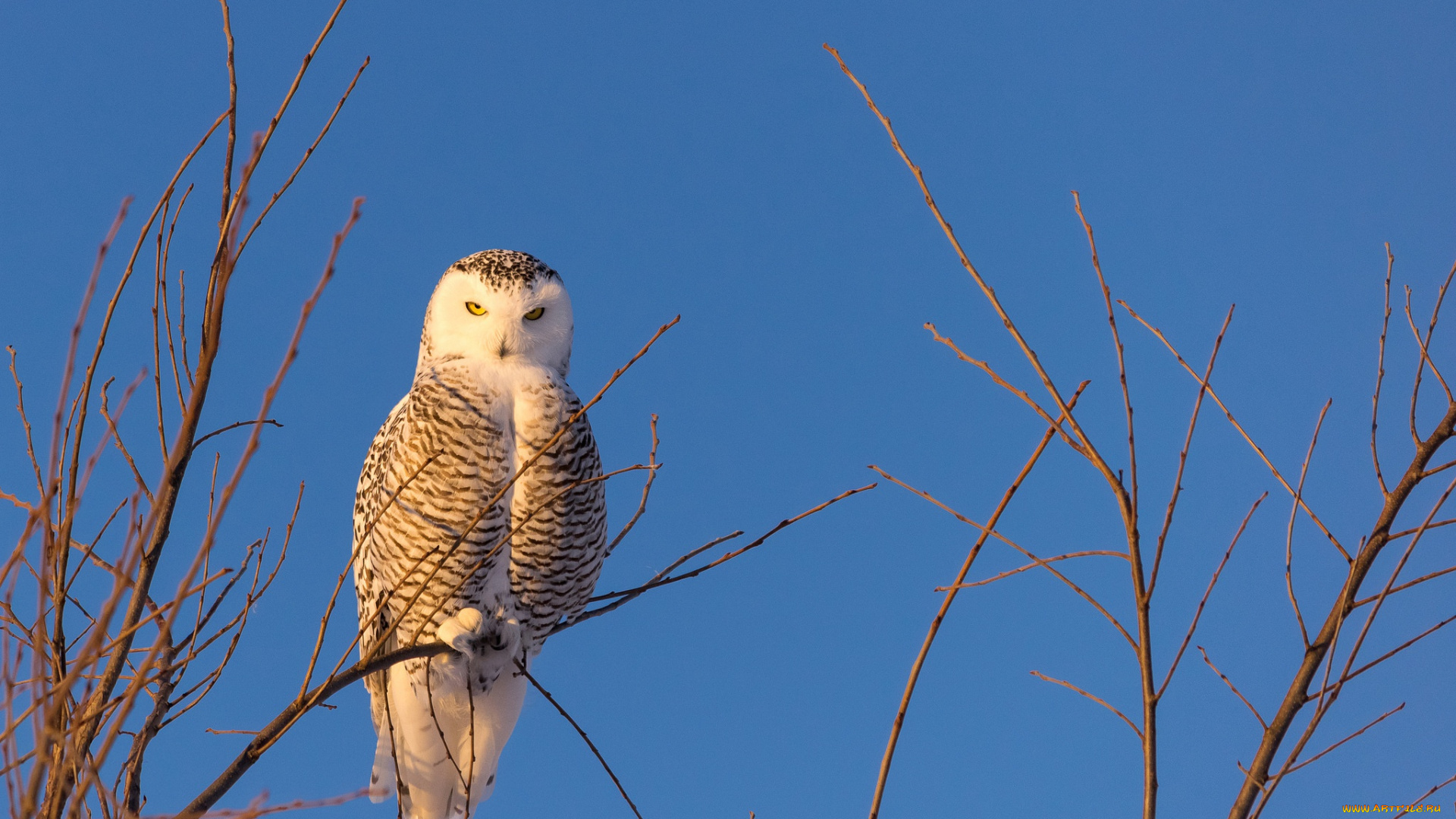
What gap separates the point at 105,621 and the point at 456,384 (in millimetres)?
2020

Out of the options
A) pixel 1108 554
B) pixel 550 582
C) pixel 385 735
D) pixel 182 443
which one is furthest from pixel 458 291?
pixel 1108 554

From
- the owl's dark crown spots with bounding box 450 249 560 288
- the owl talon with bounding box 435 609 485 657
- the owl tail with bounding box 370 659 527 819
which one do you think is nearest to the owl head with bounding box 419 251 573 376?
the owl's dark crown spots with bounding box 450 249 560 288

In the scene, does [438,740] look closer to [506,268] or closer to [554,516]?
[554,516]

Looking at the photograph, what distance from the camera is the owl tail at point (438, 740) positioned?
3.63m

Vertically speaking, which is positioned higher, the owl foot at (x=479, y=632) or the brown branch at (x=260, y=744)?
the owl foot at (x=479, y=632)

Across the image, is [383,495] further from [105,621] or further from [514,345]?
[105,621]

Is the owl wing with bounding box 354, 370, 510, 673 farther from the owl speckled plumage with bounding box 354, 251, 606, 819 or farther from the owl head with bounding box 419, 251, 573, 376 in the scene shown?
the owl head with bounding box 419, 251, 573, 376

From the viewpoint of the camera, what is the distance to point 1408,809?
1.72m

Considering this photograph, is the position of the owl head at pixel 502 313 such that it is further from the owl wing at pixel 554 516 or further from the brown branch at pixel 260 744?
the brown branch at pixel 260 744

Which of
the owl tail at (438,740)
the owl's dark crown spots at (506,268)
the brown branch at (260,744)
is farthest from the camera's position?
the owl tail at (438,740)

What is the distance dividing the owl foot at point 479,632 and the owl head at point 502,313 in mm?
743

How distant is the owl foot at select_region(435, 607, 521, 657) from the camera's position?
3.21 m

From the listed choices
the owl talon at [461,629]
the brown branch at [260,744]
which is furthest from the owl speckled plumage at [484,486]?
the brown branch at [260,744]

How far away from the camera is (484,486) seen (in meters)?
3.10
